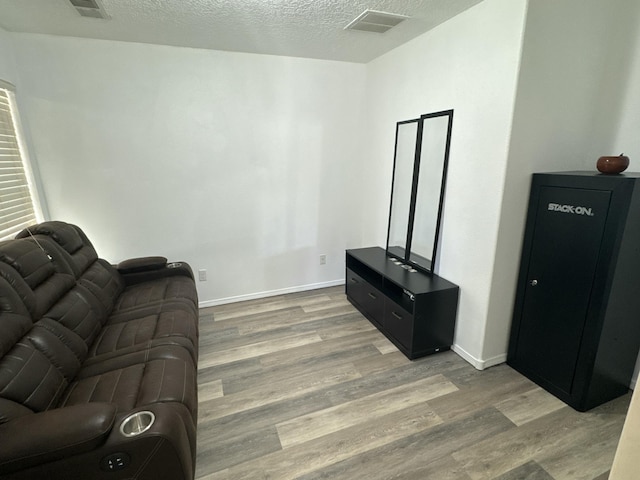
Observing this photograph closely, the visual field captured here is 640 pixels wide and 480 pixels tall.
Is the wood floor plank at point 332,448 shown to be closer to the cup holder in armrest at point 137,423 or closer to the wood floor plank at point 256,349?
the cup holder in armrest at point 137,423

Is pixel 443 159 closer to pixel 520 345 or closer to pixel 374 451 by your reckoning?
pixel 520 345

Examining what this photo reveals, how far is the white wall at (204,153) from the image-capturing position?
269 cm

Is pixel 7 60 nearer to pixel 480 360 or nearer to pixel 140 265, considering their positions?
pixel 140 265

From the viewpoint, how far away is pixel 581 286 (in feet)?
6.29

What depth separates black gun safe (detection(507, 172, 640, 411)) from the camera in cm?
177

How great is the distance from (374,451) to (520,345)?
1377mm

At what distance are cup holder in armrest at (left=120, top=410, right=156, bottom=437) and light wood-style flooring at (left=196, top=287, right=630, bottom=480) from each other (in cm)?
64

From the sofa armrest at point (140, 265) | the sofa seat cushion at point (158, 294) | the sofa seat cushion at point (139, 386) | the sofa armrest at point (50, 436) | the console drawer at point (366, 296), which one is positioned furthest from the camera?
the console drawer at point (366, 296)

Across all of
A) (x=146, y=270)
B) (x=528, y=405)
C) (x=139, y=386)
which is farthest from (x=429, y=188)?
(x=146, y=270)

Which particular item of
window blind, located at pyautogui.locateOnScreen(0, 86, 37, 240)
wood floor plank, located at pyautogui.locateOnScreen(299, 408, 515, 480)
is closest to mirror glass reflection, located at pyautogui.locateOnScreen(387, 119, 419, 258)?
wood floor plank, located at pyautogui.locateOnScreen(299, 408, 515, 480)

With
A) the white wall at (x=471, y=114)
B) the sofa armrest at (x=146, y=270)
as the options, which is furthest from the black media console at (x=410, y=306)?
the sofa armrest at (x=146, y=270)

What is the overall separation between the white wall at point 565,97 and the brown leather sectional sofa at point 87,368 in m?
2.15

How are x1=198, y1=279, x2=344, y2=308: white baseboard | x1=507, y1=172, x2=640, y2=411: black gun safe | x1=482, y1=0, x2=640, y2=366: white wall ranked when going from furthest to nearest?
x1=198, y1=279, x2=344, y2=308: white baseboard
x1=482, y1=0, x2=640, y2=366: white wall
x1=507, y1=172, x2=640, y2=411: black gun safe

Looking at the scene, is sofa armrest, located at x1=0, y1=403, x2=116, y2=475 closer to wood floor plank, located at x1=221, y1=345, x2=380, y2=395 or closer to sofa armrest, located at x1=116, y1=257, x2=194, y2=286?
wood floor plank, located at x1=221, y1=345, x2=380, y2=395
